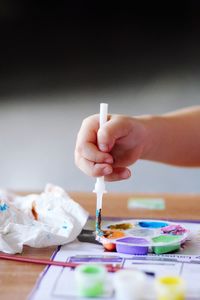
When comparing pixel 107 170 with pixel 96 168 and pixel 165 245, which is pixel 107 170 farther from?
pixel 165 245

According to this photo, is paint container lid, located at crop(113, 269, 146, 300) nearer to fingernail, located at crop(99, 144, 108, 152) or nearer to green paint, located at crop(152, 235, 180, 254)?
green paint, located at crop(152, 235, 180, 254)

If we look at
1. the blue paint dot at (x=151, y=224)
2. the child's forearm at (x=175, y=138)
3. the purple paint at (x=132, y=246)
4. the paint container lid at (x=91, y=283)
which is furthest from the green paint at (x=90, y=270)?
the child's forearm at (x=175, y=138)

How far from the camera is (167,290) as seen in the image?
0.47m

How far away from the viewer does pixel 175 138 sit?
0.96m

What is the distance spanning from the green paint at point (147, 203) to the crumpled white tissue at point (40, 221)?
0.56ft

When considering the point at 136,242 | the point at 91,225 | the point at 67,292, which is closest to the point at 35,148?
the point at 91,225

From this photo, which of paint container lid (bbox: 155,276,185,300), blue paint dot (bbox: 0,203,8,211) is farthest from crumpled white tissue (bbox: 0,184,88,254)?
paint container lid (bbox: 155,276,185,300)

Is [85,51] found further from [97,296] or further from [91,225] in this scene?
[97,296]

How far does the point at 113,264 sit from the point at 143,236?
0.30ft

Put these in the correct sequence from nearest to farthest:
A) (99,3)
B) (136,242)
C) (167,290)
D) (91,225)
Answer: (167,290)
(136,242)
(91,225)
(99,3)

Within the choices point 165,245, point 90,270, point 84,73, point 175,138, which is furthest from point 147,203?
point 84,73

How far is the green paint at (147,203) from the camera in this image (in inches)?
37.2

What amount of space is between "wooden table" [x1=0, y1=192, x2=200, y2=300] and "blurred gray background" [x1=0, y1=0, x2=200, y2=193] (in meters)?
0.48

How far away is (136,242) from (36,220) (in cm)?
17
